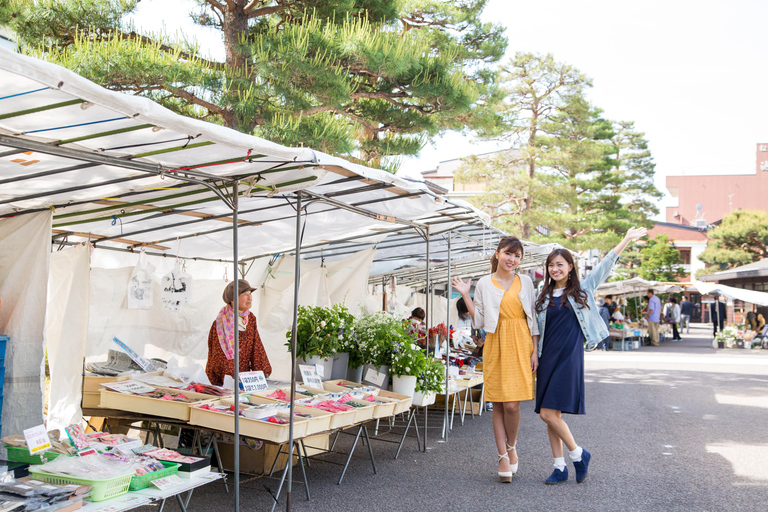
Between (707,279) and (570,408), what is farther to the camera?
(707,279)

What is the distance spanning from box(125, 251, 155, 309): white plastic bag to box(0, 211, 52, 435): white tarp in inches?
68.0

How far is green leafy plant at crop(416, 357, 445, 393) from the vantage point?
566cm

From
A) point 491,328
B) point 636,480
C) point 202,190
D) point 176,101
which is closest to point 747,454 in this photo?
point 636,480

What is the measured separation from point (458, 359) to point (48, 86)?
614cm

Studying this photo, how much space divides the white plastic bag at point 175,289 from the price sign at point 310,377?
6.60 ft

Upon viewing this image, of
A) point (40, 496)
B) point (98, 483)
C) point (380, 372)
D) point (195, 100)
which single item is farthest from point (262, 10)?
point (40, 496)

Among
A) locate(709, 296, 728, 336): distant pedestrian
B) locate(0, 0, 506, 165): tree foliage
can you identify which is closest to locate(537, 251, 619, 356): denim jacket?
locate(0, 0, 506, 165): tree foliage

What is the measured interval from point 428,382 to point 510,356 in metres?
1.27

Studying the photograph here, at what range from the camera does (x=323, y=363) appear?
17.9 feet

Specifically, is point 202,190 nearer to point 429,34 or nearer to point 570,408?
point 570,408

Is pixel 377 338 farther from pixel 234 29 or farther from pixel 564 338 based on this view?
pixel 234 29

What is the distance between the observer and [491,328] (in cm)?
466

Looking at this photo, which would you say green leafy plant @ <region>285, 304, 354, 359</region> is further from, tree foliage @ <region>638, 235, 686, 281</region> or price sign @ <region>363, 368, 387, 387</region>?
tree foliage @ <region>638, 235, 686, 281</region>

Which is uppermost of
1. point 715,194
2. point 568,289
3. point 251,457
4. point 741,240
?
point 715,194
